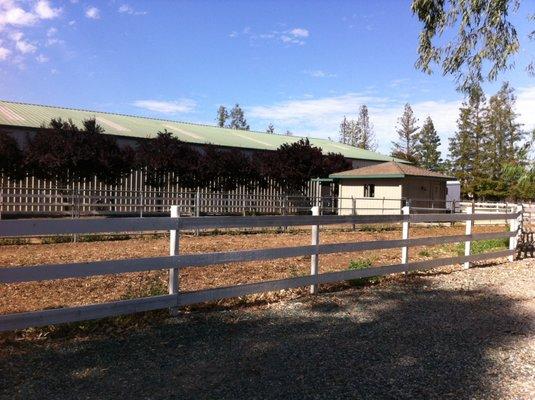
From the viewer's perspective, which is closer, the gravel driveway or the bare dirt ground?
the gravel driveway

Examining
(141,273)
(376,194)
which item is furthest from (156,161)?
(141,273)

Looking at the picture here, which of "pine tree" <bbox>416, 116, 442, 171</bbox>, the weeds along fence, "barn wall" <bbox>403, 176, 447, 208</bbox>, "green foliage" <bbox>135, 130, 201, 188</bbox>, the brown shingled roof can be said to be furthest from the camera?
"pine tree" <bbox>416, 116, 442, 171</bbox>

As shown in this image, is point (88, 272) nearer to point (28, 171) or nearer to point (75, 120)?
point (28, 171)

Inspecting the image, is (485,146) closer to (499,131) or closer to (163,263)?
Result: (499,131)

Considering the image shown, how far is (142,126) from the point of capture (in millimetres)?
37531

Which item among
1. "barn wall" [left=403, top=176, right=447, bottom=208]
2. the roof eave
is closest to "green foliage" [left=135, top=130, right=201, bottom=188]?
the roof eave

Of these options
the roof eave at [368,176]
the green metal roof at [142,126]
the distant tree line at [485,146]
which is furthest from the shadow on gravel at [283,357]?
the distant tree line at [485,146]

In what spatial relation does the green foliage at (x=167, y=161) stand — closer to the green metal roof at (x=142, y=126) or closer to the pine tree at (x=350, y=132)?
the green metal roof at (x=142, y=126)

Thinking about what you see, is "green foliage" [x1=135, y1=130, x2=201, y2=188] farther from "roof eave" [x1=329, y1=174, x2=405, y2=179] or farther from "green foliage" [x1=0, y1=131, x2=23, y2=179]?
"roof eave" [x1=329, y1=174, x2=405, y2=179]

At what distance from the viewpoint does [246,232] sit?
63.9ft

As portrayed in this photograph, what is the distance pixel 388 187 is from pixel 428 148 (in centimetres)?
6113

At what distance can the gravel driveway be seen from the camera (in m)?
3.99

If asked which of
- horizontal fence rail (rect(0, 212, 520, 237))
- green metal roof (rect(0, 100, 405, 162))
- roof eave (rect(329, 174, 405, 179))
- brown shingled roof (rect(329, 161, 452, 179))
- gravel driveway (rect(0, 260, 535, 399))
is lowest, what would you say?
gravel driveway (rect(0, 260, 535, 399))

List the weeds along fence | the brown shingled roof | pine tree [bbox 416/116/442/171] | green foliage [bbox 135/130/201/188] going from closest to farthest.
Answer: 1. the weeds along fence
2. the brown shingled roof
3. green foliage [bbox 135/130/201/188]
4. pine tree [bbox 416/116/442/171]
